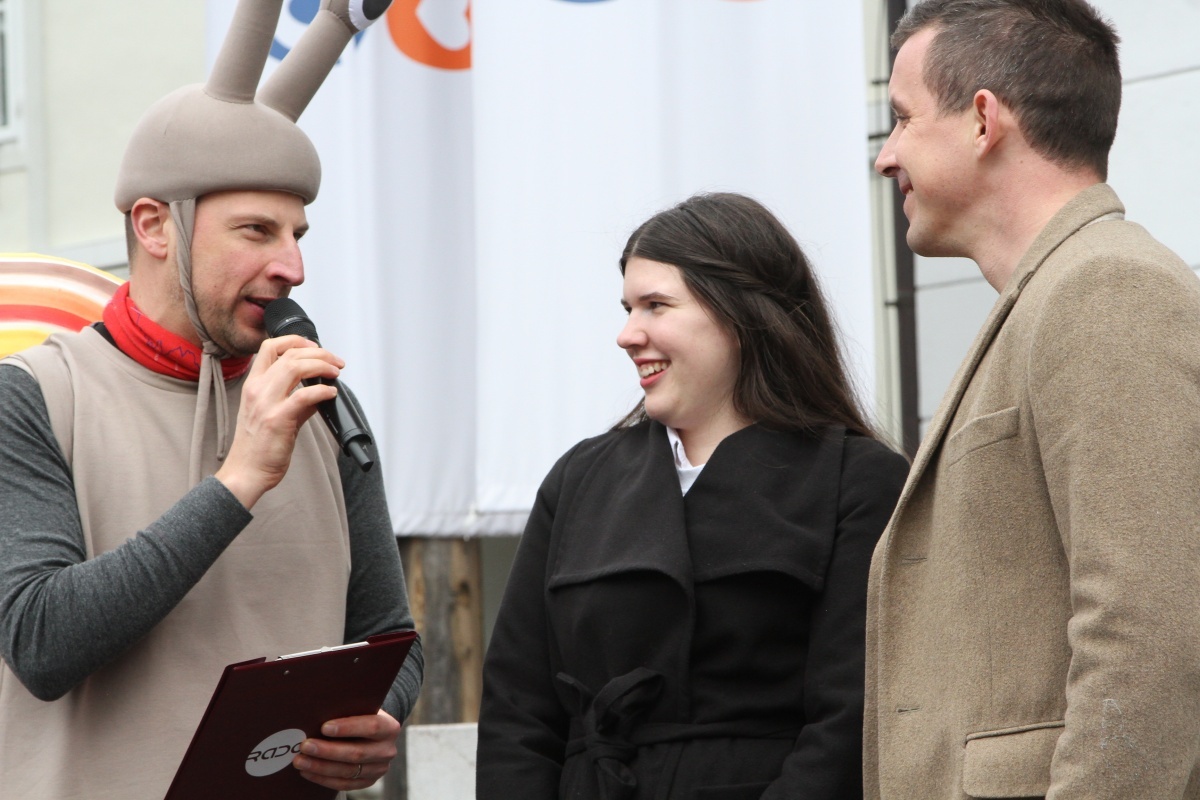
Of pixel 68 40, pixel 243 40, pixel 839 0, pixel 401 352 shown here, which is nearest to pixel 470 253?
pixel 401 352

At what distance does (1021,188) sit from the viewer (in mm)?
1838

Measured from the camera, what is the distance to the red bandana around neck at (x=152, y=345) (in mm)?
2271

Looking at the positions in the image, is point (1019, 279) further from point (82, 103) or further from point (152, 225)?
point (82, 103)

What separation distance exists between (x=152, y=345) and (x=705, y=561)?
0.96 m

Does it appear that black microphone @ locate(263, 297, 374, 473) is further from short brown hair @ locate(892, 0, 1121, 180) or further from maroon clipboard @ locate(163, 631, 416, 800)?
short brown hair @ locate(892, 0, 1121, 180)

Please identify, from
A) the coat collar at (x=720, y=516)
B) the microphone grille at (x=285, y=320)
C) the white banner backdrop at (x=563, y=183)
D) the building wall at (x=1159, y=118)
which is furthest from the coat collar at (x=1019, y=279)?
the building wall at (x=1159, y=118)

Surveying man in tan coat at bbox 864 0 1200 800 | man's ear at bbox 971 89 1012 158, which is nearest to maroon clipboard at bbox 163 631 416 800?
man in tan coat at bbox 864 0 1200 800

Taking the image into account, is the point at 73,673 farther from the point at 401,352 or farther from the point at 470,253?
the point at 470,253

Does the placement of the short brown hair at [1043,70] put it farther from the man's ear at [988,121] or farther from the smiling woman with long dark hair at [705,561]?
the smiling woman with long dark hair at [705,561]

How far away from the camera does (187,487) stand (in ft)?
7.26

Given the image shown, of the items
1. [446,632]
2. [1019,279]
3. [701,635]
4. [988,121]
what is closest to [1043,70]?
[988,121]

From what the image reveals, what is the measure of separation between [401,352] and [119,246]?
2700 mm

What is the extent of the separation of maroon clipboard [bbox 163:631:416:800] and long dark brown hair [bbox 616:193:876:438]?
79cm

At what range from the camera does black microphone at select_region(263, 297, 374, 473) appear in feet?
6.91
